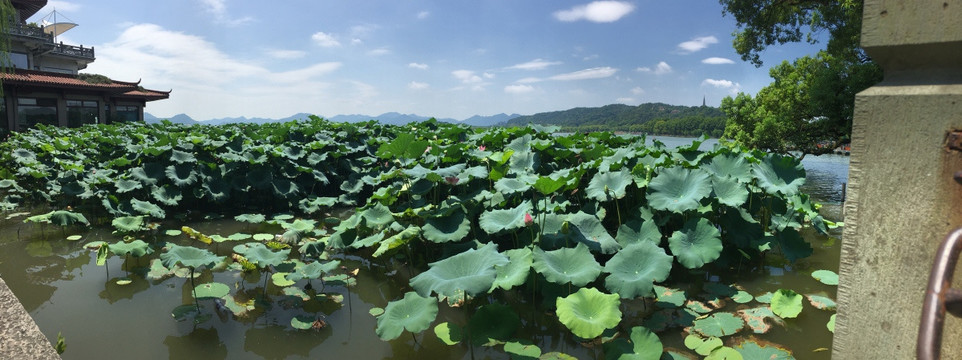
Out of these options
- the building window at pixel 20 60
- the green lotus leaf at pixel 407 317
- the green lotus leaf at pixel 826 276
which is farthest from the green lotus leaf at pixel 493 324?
the building window at pixel 20 60

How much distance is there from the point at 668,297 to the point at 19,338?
3070 millimetres

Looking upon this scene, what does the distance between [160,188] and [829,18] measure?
45.0 feet

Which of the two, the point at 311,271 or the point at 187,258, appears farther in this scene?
the point at 311,271

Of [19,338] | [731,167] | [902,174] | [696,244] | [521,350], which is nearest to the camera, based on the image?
[902,174]

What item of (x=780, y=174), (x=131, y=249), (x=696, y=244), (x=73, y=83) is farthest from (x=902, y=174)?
(x=73, y=83)

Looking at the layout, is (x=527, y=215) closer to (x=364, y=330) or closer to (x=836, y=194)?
(x=364, y=330)

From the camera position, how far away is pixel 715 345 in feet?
7.54

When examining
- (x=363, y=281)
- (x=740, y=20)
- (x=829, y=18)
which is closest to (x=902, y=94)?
(x=363, y=281)

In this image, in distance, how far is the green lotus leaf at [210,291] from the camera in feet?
9.12

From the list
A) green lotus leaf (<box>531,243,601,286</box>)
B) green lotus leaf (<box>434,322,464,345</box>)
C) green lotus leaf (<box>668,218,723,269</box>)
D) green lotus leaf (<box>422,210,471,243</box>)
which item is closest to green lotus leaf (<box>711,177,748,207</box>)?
green lotus leaf (<box>668,218,723,269</box>)

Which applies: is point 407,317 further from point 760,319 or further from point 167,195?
point 167,195

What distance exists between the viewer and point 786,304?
8.94 ft

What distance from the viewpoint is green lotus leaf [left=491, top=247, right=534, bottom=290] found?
235 centimetres

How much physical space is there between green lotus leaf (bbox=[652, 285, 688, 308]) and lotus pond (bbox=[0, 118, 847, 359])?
1 centimetres
